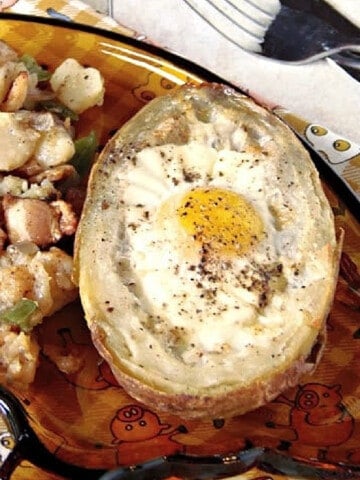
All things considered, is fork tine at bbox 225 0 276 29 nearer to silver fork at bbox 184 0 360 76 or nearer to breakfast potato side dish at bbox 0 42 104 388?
silver fork at bbox 184 0 360 76

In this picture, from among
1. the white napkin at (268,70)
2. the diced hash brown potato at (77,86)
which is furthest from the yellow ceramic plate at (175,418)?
the white napkin at (268,70)

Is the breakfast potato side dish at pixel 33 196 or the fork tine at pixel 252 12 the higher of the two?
the fork tine at pixel 252 12

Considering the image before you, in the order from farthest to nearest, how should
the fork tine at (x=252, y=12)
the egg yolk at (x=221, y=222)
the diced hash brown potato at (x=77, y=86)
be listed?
the fork tine at (x=252, y=12)
the diced hash brown potato at (x=77, y=86)
the egg yolk at (x=221, y=222)

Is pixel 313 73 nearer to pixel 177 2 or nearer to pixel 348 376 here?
pixel 177 2

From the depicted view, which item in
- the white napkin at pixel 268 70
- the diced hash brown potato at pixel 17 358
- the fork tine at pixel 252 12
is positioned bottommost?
the diced hash brown potato at pixel 17 358

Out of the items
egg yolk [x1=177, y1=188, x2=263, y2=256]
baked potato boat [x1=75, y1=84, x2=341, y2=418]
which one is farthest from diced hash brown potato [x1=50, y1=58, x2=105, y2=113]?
egg yolk [x1=177, y1=188, x2=263, y2=256]

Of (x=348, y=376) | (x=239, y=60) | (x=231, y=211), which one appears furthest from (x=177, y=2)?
(x=348, y=376)

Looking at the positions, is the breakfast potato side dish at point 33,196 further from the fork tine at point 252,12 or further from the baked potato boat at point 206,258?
the fork tine at point 252,12

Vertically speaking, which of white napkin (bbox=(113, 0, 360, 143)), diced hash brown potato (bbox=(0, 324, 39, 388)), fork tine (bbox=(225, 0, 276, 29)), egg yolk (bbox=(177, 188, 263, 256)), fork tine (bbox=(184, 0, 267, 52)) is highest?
egg yolk (bbox=(177, 188, 263, 256))
